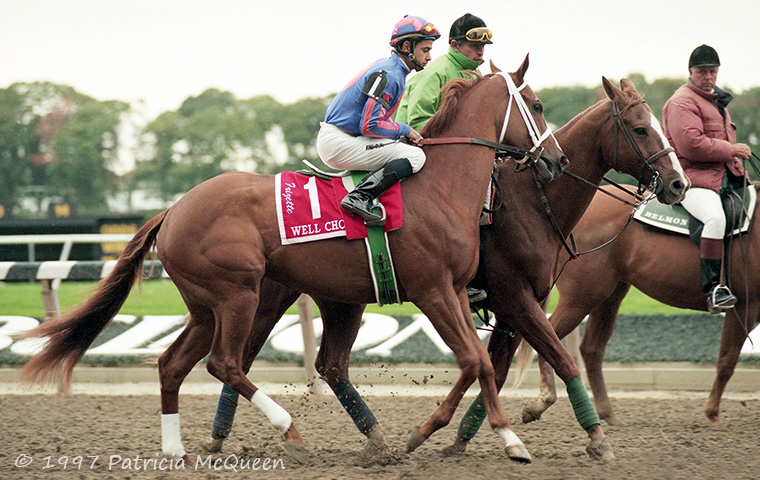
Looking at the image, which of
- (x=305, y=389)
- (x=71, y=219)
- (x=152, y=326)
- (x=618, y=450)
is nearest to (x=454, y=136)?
(x=618, y=450)

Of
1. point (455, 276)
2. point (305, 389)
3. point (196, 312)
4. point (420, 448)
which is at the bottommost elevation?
point (305, 389)

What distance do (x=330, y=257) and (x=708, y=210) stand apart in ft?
10.1

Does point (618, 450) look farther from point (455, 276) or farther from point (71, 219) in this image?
point (71, 219)

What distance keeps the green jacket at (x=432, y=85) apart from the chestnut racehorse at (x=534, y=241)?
1.92 ft

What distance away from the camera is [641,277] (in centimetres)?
611

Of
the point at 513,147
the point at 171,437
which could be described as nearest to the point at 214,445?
the point at 171,437

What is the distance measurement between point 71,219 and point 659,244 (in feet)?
39.0

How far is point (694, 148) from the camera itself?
19.2 ft

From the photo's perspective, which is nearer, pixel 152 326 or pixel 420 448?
pixel 420 448

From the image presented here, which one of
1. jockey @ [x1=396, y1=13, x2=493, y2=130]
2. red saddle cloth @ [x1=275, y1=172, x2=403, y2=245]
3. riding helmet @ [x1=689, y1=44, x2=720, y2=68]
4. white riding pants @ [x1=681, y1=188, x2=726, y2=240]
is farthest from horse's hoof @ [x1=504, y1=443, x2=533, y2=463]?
riding helmet @ [x1=689, y1=44, x2=720, y2=68]

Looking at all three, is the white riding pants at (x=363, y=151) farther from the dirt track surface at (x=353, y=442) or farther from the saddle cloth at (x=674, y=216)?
the saddle cloth at (x=674, y=216)

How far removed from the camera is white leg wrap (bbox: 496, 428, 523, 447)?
4.38m

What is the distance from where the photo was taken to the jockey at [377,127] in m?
4.38

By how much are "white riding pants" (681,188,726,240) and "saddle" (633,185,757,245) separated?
0.06 meters
